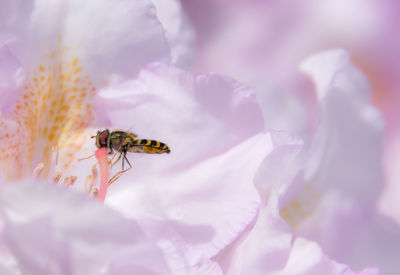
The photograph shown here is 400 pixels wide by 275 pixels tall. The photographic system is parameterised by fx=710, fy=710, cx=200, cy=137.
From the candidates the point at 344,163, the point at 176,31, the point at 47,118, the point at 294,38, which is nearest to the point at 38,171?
the point at 47,118

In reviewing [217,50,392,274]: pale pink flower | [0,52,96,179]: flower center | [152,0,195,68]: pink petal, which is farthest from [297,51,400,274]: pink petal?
[0,52,96,179]: flower center

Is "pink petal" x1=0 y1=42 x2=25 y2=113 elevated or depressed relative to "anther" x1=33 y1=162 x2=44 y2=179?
elevated

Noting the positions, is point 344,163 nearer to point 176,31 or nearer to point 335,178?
point 335,178

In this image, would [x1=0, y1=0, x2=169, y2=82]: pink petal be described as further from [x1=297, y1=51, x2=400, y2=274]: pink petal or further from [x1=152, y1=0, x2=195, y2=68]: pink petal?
[x1=297, y1=51, x2=400, y2=274]: pink petal

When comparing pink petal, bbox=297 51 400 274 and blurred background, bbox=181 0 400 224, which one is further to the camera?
blurred background, bbox=181 0 400 224

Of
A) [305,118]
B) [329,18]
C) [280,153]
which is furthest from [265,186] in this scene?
[329,18]

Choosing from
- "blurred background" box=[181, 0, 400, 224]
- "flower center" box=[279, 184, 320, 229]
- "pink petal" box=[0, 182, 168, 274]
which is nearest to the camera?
"pink petal" box=[0, 182, 168, 274]
